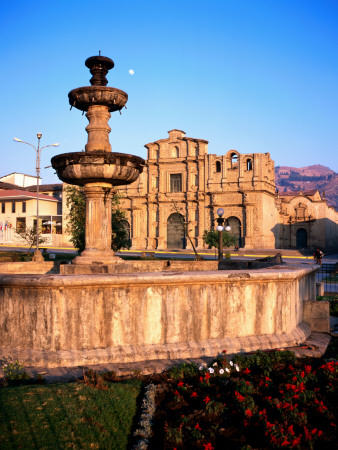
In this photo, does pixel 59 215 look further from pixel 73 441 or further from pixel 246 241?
pixel 73 441

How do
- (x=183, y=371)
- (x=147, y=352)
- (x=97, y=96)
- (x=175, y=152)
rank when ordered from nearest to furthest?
1. (x=183, y=371)
2. (x=147, y=352)
3. (x=97, y=96)
4. (x=175, y=152)

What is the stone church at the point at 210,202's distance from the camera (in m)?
43.4

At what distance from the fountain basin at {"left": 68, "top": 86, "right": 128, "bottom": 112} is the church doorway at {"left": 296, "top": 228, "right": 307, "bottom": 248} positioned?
44.8 m

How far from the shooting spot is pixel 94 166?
7789 millimetres

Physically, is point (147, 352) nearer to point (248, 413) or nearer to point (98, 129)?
point (248, 413)

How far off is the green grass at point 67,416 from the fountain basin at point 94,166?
4.24m

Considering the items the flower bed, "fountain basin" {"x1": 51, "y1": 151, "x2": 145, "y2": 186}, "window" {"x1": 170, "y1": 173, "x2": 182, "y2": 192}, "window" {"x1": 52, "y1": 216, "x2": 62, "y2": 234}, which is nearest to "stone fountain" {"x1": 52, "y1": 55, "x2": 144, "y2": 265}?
"fountain basin" {"x1": 51, "y1": 151, "x2": 145, "y2": 186}

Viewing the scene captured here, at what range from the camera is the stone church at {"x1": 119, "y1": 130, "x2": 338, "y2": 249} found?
43406 mm

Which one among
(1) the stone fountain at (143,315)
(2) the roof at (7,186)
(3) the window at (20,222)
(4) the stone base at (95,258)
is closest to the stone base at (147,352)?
(1) the stone fountain at (143,315)

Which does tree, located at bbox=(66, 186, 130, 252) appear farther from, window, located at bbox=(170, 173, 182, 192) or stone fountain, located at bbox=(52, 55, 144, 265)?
window, located at bbox=(170, 173, 182, 192)

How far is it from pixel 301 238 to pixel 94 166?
151 ft

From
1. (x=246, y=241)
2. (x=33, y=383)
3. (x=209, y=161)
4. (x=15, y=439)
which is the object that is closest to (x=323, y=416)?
(x=15, y=439)

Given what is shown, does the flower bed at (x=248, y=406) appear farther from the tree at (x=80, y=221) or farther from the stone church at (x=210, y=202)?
the stone church at (x=210, y=202)

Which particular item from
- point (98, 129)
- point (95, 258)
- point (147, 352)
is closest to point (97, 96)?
point (98, 129)
